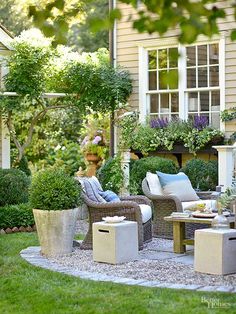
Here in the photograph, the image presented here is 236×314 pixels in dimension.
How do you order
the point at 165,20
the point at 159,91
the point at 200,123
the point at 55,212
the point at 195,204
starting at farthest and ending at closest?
the point at 159,91, the point at 200,123, the point at 195,204, the point at 55,212, the point at 165,20

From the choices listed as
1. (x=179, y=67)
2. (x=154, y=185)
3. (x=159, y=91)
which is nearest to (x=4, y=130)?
(x=159, y=91)

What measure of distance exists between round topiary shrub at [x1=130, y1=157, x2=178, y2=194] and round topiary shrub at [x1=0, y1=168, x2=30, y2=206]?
1.67 metres

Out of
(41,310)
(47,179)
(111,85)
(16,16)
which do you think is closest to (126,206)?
(47,179)

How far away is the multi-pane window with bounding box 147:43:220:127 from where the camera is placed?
10562 mm

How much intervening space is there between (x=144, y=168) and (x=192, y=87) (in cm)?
184

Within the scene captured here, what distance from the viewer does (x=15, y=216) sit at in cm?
873

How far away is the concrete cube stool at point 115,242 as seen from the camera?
6.34m

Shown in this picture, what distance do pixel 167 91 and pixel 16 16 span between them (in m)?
10.2

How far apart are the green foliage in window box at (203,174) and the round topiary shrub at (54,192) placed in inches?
126

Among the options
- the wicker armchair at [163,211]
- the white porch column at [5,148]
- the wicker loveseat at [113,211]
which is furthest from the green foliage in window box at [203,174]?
the white porch column at [5,148]

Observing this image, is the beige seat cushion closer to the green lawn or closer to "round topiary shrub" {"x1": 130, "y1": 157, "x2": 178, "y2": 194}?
the green lawn

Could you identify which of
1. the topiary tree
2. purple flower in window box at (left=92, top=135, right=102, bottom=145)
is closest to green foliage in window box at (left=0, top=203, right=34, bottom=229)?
the topiary tree

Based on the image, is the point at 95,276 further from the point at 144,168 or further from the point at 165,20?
the point at 144,168

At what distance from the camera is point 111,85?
36.1 ft
